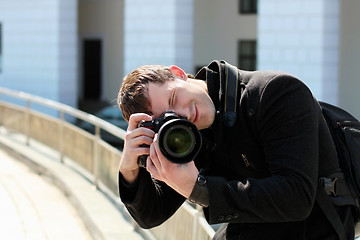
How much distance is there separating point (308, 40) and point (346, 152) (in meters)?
14.4

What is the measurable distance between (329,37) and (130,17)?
20.7 feet

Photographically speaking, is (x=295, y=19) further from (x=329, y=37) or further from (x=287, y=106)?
(x=287, y=106)

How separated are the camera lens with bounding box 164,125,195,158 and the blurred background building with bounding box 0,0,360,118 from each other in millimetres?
14383

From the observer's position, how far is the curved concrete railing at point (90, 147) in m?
4.11

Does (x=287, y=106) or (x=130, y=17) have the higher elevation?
(x=130, y=17)

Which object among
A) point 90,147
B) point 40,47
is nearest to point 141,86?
point 90,147

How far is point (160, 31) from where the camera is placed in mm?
18672

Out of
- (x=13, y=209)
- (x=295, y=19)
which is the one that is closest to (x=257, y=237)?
(x=13, y=209)

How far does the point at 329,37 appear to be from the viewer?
1596 cm

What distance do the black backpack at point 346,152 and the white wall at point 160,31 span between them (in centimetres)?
1636

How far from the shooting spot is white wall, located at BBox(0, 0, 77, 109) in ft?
68.1

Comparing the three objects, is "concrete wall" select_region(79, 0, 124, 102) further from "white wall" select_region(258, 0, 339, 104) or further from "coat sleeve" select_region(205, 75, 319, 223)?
"coat sleeve" select_region(205, 75, 319, 223)

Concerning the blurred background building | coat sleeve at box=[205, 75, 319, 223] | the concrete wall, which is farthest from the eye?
the concrete wall

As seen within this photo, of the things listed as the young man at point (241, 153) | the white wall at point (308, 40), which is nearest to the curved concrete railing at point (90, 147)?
the young man at point (241, 153)
